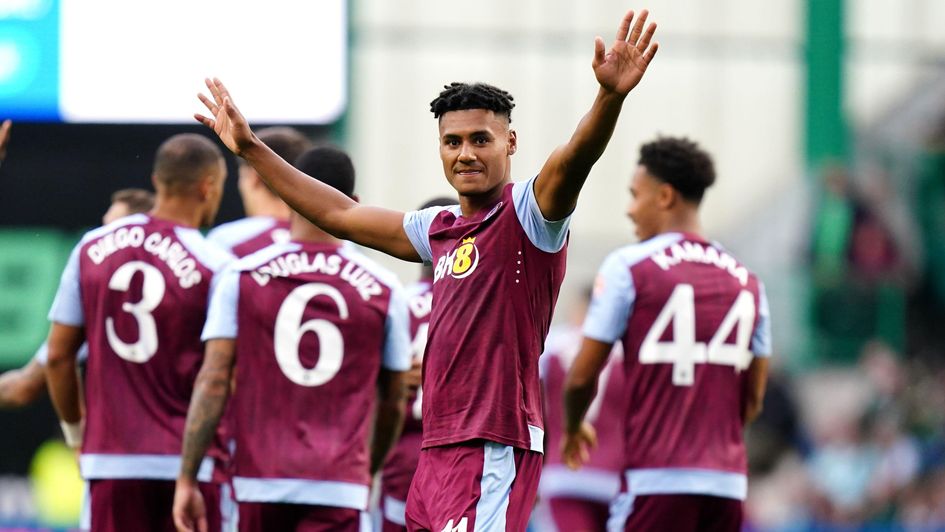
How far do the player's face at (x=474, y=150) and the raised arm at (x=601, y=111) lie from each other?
28 centimetres

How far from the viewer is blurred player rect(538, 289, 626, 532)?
33.7 feet

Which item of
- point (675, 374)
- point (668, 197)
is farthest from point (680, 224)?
point (675, 374)

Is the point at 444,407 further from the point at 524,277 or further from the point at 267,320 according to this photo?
the point at 267,320

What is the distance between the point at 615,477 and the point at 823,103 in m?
8.72

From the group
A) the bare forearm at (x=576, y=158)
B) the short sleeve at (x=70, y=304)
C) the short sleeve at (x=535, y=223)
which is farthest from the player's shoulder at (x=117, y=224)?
the bare forearm at (x=576, y=158)

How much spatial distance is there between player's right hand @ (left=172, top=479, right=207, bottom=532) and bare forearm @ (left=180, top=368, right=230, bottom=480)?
41mm

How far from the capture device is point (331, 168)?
22.9ft

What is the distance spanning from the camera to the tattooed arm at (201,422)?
6.78m

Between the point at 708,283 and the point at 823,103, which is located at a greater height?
the point at 823,103

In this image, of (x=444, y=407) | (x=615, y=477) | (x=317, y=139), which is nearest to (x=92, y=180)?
(x=317, y=139)

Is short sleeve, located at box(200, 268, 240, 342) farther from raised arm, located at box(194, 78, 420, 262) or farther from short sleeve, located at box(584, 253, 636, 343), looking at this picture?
short sleeve, located at box(584, 253, 636, 343)

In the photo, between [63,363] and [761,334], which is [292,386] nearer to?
[63,363]

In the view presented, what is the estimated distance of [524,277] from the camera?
5.52 m

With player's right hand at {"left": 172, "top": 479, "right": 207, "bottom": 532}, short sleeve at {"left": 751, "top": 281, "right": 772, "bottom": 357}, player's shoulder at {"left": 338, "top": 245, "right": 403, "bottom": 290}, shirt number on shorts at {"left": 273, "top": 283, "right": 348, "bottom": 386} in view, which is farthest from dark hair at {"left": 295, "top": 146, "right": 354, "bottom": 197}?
short sleeve at {"left": 751, "top": 281, "right": 772, "bottom": 357}
